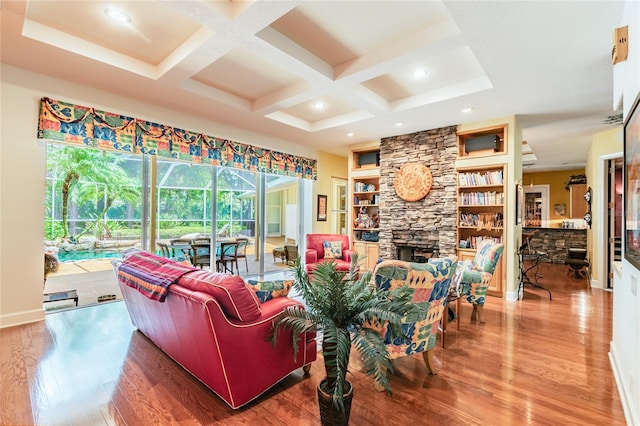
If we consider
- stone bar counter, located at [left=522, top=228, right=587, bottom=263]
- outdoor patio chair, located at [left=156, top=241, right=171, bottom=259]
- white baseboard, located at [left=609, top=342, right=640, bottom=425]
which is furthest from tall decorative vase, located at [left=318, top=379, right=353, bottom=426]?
stone bar counter, located at [left=522, top=228, right=587, bottom=263]

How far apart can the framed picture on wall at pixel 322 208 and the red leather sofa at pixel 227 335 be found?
4741 millimetres

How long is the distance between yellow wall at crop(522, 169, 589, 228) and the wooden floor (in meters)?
6.64

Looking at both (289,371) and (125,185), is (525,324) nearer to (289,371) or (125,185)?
(289,371)


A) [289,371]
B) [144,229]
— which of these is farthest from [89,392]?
[144,229]

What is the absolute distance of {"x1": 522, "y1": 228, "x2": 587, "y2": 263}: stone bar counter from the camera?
24.7 feet

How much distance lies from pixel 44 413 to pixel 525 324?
445 centimetres

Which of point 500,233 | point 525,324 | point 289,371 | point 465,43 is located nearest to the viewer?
point 289,371

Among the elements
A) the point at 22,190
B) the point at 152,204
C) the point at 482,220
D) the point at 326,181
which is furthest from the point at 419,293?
the point at 326,181

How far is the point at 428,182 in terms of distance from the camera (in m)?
5.24

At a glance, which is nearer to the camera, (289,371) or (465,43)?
(289,371)

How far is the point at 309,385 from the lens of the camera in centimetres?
218

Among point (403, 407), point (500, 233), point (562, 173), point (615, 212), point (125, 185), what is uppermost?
point (562, 173)

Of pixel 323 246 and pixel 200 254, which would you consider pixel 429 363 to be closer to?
pixel 323 246

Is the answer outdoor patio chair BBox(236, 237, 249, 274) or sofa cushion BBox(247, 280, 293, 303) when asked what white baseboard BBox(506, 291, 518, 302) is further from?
outdoor patio chair BBox(236, 237, 249, 274)
